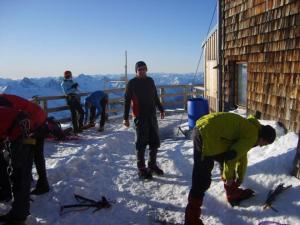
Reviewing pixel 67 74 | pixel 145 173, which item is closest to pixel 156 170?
pixel 145 173

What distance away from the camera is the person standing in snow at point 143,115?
621 centimetres

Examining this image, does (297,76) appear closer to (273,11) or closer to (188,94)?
(273,11)

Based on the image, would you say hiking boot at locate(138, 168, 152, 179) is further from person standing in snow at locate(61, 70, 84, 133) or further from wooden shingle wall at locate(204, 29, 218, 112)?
wooden shingle wall at locate(204, 29, 218, 112)

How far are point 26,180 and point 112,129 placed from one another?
7436 mm

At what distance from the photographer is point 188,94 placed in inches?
652

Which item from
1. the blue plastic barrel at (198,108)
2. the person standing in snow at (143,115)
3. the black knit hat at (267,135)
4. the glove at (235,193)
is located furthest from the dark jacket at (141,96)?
the blue plastic barrel at (198,108)

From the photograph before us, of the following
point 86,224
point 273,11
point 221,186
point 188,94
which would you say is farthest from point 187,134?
point 188,94

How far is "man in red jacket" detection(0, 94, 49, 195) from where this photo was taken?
4.23 metres

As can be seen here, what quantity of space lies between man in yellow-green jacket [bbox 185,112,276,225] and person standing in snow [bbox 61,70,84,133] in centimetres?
720

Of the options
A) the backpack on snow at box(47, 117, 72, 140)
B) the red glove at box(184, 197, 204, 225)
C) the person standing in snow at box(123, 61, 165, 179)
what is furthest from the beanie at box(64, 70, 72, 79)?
the red glove at box(184, 197, 204, 225)

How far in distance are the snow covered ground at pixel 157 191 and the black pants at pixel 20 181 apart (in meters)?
0.34

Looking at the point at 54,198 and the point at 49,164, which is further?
the point at 49,164

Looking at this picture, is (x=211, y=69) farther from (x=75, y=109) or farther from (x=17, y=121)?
(x=17, y=121)

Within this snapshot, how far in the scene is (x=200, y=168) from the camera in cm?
415
